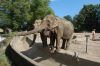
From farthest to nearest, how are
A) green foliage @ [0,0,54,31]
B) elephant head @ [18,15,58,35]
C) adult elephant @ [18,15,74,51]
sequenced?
green foliage @ [0,0,54,31] < adult elephant @ [18,15,74,51] < elephant head @ [18,15,58,35]

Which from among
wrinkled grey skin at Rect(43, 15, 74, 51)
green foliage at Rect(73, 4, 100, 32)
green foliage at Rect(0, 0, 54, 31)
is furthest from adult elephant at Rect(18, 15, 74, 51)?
green foliage at Rect(73, 4, 100, 32)

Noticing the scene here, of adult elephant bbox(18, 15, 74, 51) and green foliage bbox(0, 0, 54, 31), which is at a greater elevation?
adult elephant bbox(18, 15, 74, 51)

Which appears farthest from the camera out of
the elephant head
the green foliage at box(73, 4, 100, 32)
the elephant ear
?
the green foliage at box(73, 4, 100, 32)

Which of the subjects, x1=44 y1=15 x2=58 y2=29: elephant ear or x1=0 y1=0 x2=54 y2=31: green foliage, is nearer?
x1=44 y1=15 x2=58 y2=29: elephant ear

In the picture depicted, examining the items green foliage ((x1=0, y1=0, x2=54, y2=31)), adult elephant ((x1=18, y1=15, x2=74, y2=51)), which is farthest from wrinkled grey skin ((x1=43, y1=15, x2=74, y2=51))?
green foliage ((x1=0, y1=0, x2=54, y2=31))

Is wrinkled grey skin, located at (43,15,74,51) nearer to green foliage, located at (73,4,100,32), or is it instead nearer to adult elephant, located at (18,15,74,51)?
adult elephant, located at (18,15,74,51)

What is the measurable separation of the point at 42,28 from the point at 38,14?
6318cm

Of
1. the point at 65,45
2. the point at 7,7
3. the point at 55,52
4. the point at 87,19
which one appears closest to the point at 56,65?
the point at 55,52

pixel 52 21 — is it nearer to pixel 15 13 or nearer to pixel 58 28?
pixel 58 28

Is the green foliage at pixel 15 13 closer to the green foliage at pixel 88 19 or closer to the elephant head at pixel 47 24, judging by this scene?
the green foliage at pixel 88 19

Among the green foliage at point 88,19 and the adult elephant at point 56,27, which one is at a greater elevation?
the adult elephant at point 56,27

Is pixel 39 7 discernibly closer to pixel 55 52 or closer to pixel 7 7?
pixel 7 7

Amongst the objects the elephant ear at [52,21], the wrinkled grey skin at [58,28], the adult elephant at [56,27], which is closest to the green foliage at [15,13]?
the wrinkled grey skin at [58,28]

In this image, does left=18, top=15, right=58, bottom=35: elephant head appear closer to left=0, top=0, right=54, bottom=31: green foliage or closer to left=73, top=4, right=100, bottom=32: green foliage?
left=0, top=0, right=54, bottom=31: green foliage
